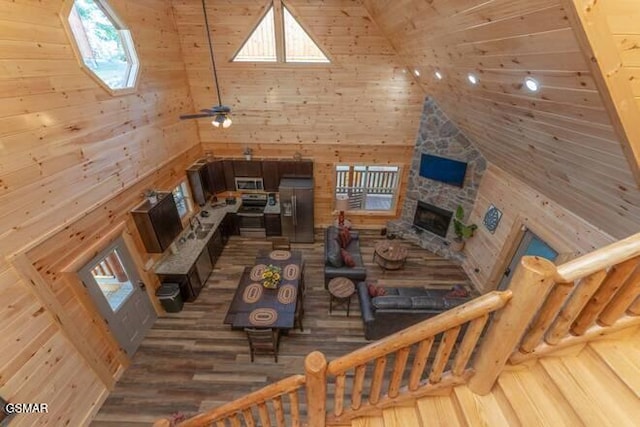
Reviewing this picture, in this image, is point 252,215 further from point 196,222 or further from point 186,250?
point 186,250

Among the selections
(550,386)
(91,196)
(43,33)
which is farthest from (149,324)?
(550,386)

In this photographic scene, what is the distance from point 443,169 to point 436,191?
2.22ft

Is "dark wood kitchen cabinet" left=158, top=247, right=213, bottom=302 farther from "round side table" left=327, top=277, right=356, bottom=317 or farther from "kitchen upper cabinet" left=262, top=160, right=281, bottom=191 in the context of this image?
"round side table" left=327, top=277, right=356, bottom=317

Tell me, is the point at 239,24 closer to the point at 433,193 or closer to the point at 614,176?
the point at 433,193

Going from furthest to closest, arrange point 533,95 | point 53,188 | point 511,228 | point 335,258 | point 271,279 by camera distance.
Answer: point 335,258 < point 511,228 < point 271,279 < point 53,188 < point 533,95

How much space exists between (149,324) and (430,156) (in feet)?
24.3

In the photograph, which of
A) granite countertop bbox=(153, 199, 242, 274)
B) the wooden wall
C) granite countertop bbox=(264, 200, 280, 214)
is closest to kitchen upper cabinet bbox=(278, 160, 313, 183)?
granite countertop bbox=(264, 200, 280, 214)

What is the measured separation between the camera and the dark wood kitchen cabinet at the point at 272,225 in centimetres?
745

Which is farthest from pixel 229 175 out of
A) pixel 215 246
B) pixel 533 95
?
pixel 533 95

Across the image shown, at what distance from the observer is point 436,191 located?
281 inches

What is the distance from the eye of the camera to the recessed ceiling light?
251cm

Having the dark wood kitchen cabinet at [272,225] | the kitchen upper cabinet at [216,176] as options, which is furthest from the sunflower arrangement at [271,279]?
the kitchen upper cabinet at [216,176]

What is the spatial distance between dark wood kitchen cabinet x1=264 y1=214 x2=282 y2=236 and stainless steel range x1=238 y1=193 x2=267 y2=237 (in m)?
0.16

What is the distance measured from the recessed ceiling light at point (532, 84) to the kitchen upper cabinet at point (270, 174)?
564cm
